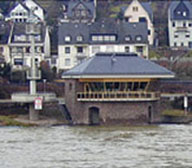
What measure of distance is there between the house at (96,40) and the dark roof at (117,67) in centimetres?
1924

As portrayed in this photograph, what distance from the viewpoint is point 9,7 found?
11219 centimetres

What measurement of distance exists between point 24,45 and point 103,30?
6.94 m

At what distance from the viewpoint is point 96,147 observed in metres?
57.0

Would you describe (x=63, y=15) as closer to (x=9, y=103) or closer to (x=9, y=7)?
(x=9, y=7)

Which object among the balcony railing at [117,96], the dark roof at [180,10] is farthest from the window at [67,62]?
the balcony railing at [117,96]

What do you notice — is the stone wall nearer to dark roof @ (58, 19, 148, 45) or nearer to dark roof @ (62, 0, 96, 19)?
dark roof @ (58, 19, 148, 45)

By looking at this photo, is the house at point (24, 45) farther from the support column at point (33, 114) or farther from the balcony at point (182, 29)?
the support column at point (33, 114)

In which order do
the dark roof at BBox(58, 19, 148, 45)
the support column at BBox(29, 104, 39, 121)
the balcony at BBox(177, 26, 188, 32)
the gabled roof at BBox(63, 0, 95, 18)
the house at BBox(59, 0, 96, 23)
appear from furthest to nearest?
the gabled roof at BBox(63, 0, 95, 18) → the house at BBox(59, 0, 96, 23) → the balcony at BBox(177, 26, 188, 32) → the dark roof at BBox(58, 19, 148, 45) → the support column at BBox(29, 104, 39, 121)

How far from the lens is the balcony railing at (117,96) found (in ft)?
242

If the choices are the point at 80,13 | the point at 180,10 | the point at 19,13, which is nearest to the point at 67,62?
the point at 80,13

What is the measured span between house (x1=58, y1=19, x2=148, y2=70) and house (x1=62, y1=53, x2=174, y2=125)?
66.0 feet

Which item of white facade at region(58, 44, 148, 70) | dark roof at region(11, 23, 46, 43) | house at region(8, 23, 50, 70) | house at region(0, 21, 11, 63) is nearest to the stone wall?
white facade at region(58, 44, 148, 70)

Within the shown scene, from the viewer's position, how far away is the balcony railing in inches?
2904

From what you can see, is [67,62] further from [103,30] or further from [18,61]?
[18,61]
